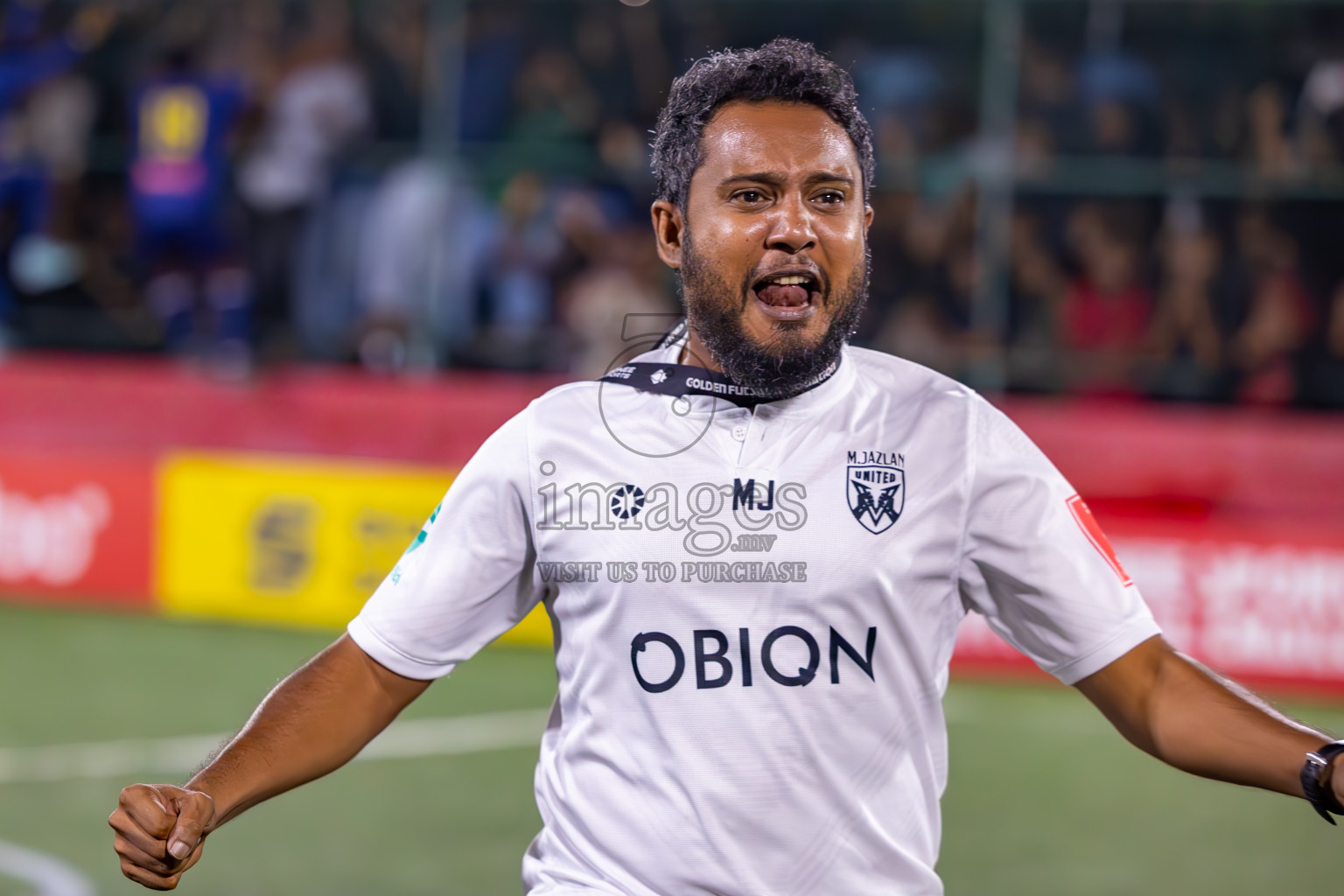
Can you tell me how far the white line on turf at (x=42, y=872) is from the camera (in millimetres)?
6086

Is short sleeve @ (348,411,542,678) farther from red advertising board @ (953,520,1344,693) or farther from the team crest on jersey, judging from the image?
red advertising board @ (953,520,1344,693)

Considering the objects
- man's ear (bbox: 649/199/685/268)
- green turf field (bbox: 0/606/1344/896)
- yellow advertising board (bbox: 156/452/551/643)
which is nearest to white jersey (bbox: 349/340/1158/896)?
man's ear (bbox: 649/199/685/268)

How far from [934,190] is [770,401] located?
26.5 feet

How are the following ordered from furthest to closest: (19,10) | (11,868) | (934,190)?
1. (19,10)
2. (934,190)
3. (11,868)

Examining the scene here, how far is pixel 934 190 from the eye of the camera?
35.7 feet

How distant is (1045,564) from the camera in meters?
2.91

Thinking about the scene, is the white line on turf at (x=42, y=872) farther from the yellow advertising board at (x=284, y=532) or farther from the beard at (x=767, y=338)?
the beard at (x=767, y=338)

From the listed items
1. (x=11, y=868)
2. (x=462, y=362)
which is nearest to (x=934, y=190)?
(x=462, y=362)

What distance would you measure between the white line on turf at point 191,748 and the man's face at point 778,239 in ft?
16.8

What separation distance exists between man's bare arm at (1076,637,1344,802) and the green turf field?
3.51 m

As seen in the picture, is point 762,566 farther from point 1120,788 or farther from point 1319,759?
point 1120,788

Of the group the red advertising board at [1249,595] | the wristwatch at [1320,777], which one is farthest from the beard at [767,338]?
the red advertising board at [1249,595]

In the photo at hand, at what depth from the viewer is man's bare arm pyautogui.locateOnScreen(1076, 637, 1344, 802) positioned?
8.91 ft

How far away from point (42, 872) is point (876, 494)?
437 cm
